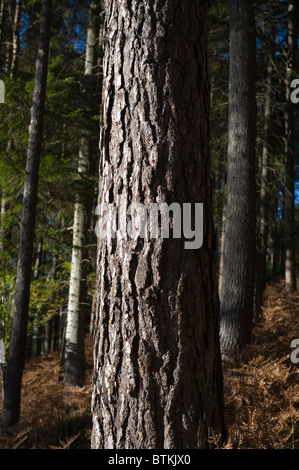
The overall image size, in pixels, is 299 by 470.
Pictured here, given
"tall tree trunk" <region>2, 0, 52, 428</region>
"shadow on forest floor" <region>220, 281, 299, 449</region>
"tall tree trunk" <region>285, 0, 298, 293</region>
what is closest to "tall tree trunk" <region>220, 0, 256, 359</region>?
"shadow on forest floor" <region>220, 281, 299, 449</region>

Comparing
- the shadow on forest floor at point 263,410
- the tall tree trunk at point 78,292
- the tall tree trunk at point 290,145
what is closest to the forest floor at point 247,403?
the shadow on forest floor at point 263,410

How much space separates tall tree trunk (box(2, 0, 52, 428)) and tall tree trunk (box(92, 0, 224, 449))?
5.67 m

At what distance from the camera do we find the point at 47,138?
9.95m

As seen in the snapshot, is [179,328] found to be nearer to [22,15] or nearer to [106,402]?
[106,402]

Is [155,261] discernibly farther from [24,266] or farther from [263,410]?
[24,266]

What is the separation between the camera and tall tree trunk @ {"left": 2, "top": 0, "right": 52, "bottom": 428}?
8.13 meters

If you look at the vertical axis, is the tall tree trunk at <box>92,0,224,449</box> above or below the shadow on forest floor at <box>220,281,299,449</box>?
above

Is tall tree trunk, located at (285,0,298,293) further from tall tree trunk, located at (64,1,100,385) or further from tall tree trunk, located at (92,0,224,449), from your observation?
tall tree trunk, located at (92,0,224,449)

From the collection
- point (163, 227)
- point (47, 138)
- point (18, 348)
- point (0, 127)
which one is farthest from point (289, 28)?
point (163, 227)

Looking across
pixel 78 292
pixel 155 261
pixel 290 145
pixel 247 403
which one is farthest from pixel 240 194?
pixel 290 145

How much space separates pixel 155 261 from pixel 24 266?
6080 mm

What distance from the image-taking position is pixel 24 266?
8320 mm

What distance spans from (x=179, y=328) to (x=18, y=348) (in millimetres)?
6289

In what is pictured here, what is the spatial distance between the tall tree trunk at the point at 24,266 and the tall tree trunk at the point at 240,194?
372 centimetres
